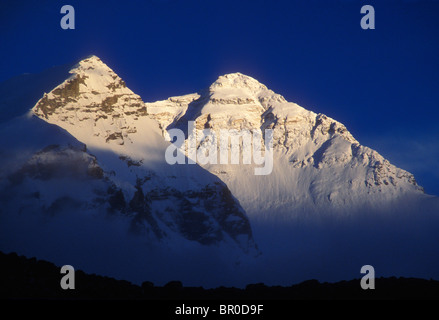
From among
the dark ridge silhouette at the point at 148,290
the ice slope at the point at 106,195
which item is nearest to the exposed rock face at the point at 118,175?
the ice slope at the point at 106,195

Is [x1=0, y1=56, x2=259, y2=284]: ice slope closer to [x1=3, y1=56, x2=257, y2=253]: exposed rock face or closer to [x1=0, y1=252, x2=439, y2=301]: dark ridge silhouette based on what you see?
[x1=3, y1=56, x2=257, y2=253]: exposed rock face

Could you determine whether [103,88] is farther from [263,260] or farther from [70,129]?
[263,260]

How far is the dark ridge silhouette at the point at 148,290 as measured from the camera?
1833 inches

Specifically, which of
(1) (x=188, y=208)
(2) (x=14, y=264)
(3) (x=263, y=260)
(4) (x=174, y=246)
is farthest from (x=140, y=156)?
(2) (x=14, y=264)

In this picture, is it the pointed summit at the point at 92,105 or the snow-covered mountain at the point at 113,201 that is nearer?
the snow-covered mountain at the point at 113,201

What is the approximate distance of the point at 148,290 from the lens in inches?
2181

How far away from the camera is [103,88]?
190250 millimetres

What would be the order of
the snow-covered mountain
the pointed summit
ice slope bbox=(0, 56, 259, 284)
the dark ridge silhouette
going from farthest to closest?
1. the pointed summit
2. the snow-covered mountain
3. ice slope bbox=(0, 56, 259, 284)
4. the dark ridge silhouette

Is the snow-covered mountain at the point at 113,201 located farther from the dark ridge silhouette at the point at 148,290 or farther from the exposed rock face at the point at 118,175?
the dark ridge silhouette at the point at 148,290

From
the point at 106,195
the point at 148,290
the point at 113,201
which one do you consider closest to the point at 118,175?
the point at 113,201

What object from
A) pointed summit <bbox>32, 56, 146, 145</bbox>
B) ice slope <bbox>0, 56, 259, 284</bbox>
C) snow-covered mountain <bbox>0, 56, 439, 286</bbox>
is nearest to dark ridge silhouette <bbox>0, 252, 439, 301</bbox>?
snow-covered mountain <bbox>0, 56, 439, 286</bbox>

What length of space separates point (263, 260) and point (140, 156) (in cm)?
4356

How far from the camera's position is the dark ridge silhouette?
153 ft
